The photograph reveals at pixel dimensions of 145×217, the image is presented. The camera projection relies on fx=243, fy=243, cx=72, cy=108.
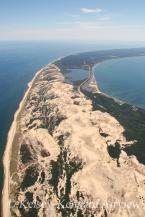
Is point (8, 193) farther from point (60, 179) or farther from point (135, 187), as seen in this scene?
point (135, 187)

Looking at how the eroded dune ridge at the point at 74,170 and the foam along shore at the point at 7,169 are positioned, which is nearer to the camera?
the eroded dune ridge at the point at 74,170

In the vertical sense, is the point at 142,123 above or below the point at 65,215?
above

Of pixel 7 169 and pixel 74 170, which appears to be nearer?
pixel 74 170

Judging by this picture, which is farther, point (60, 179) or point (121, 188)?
point (60, 179)

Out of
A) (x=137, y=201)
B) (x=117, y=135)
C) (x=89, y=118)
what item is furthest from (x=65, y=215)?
(x=89, y=118)

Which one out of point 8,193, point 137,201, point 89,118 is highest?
point 89,118

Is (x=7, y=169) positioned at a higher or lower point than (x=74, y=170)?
lower

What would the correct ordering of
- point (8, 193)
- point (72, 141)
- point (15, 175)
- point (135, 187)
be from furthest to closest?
1. point (72, 141)
2. point (15, 175)
3. point (8, 193)
4. point (135, 187)

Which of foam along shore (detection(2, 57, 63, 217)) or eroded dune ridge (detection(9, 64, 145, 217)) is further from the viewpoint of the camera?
foam along shore (detection(2, 57, 63, 217))
